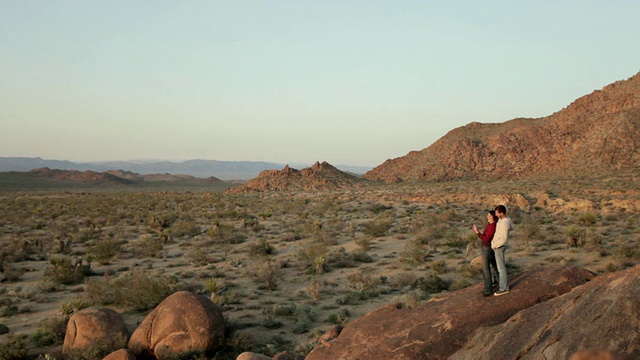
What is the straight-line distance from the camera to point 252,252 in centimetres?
1952

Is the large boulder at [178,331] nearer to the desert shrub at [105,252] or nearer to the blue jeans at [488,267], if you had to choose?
the blue jeans at [488,267]

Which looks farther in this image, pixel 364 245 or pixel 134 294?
pixel 364 245

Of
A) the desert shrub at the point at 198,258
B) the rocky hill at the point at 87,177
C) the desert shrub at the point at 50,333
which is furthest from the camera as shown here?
the rocky hill at the point at 87,177

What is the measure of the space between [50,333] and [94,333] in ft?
7.20

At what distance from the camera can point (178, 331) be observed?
335 inches

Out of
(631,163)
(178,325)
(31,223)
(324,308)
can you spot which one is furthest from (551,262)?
(631,163)

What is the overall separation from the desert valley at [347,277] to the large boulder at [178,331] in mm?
99

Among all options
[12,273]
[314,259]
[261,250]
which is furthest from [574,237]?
[12,273]

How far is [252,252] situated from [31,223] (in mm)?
20124

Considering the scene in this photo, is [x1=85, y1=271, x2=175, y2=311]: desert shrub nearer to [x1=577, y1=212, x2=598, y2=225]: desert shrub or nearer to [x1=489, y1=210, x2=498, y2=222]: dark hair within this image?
[x1=489, y1=210, x2=498, y2=222]: dark hair

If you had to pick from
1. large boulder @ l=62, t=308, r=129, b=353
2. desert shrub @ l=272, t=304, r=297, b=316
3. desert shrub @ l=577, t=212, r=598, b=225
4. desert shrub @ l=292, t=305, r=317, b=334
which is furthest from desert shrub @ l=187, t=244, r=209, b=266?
desert shrub @ l=577, t=212, r=598, b=225

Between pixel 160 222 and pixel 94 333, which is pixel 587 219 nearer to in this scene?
pixel 94 333

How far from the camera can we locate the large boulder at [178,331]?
27.6 ft

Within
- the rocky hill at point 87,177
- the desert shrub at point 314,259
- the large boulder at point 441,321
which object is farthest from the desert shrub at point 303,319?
the rocky hill at point 87,177
